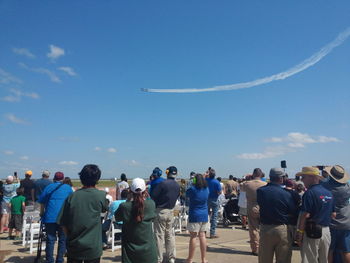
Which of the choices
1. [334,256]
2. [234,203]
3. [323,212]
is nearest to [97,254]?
[323,212]

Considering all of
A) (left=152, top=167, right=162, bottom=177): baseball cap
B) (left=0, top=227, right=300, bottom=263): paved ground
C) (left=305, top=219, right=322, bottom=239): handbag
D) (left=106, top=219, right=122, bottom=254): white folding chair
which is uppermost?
(left=152, top=167, right=162, bottom=177): baseball cap

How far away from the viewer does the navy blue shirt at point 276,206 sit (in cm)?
405

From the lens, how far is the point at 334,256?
454cm

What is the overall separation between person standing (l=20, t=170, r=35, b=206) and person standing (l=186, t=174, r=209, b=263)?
6.00 meters

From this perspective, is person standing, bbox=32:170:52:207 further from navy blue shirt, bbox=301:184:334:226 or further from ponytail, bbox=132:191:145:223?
navy blue shirt, bbox=301:184:334:226

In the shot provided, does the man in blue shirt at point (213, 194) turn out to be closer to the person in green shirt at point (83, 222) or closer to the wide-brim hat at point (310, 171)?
the wide-brim hat at point (310, 171)

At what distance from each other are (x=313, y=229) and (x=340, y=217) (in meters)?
0.96

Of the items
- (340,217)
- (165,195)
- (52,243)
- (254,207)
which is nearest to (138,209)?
(165,195)

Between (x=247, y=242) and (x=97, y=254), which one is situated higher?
(x=97, y=254)

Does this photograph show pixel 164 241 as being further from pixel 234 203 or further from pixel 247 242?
pixel 234 203

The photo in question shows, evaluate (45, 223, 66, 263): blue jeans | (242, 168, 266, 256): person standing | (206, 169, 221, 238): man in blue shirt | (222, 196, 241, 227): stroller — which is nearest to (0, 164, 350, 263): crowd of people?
(45, 223, 66, 263): blue jeans

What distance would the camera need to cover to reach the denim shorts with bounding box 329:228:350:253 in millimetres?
4441

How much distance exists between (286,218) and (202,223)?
1948 mm

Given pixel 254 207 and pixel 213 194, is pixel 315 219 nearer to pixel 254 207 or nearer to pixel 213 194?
pixel 254 207
